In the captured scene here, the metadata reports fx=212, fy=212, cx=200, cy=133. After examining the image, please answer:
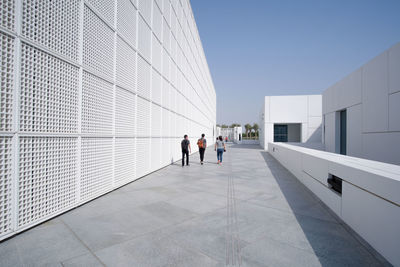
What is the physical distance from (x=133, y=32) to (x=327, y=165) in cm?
731

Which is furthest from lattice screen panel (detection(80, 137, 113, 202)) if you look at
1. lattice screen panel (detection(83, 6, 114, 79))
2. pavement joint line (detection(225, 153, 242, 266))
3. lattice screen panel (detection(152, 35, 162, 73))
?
lattice screen panel (detection(152, 35, 162, 73))

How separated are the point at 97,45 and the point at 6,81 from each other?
8.49 ft

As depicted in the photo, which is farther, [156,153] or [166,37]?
[166,37]

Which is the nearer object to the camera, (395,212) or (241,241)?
(395,212)

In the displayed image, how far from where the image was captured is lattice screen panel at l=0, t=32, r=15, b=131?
133 inches

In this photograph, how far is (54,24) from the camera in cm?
Result: 429

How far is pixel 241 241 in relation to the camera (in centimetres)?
334

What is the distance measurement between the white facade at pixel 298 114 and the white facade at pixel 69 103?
21210 millimetres

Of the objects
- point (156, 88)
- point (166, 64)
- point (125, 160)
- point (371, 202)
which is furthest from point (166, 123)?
A: point (371, 202)

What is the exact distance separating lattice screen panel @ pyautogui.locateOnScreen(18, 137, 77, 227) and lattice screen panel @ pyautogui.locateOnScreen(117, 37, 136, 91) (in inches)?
110

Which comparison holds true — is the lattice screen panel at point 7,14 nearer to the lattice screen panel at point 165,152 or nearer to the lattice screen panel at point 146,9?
the lattice screen panel at point 146,9

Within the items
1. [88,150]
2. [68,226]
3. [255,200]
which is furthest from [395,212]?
[88,150]

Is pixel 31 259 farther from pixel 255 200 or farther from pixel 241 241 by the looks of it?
pixel 255 200

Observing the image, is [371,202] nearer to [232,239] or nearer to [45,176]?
[232,239]
